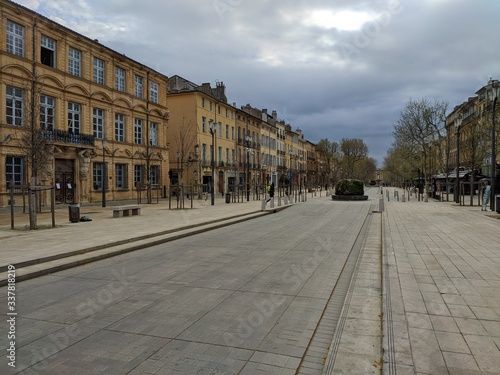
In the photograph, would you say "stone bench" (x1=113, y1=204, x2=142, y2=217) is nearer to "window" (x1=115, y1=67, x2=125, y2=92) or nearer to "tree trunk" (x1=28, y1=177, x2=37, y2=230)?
"tree trunk" (x1=28, y1=177, x2=37, y2=230)

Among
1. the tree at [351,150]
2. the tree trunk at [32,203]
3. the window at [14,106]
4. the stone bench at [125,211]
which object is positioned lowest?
the stone bench at [125,211]

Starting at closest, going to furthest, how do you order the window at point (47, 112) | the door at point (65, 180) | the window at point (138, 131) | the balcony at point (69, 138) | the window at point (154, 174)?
the window at point (47, 112), the balcony at point (69, 138), the door at point (65, 180), the window at point (138, 131), the window at point (154, 174)

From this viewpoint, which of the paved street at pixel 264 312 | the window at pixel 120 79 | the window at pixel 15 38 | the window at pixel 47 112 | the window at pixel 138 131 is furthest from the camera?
the window at pixel 138 131

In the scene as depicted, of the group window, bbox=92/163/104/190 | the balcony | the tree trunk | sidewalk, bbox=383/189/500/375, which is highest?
the balcony

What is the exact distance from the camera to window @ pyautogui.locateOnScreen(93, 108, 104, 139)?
30.3m

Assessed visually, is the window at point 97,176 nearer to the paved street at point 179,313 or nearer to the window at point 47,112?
the window at point 47,112

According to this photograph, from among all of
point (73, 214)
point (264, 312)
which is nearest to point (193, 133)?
point (73, 214)

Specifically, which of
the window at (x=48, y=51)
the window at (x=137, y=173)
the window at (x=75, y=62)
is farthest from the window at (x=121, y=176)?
the window at (x=48, y=51)

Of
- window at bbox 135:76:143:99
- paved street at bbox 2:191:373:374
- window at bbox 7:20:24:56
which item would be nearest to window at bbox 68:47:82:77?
window at bbox 7:20:24:56

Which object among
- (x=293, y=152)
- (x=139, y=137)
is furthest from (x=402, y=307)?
(x=293, y=152)

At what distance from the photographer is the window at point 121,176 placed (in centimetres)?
3278

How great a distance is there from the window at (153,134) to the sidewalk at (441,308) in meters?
30.9

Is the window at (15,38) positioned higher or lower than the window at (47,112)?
higher

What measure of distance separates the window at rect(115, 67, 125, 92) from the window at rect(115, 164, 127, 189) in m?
6.68
